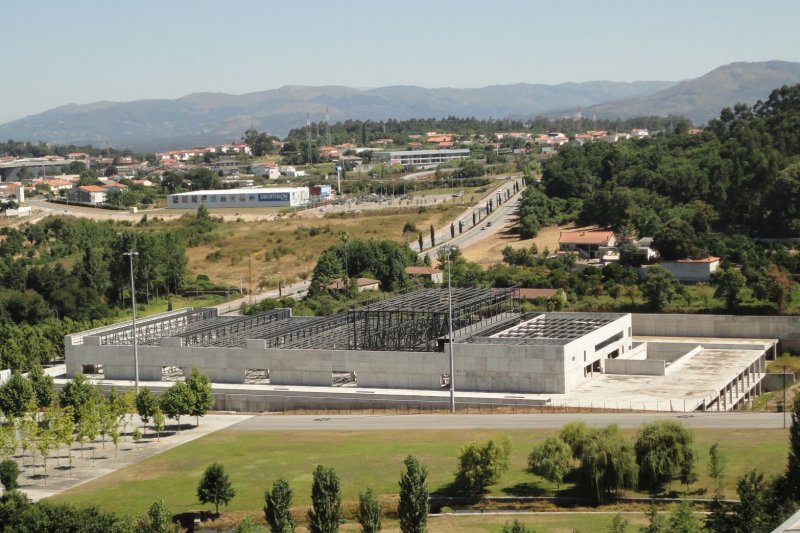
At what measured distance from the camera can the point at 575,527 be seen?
120ft

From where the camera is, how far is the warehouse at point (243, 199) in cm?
14962

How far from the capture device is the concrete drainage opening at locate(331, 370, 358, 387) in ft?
194

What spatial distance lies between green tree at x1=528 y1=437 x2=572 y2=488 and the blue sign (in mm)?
111004

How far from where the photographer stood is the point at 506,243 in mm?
111000

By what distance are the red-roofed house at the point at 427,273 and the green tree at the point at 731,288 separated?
945 inches

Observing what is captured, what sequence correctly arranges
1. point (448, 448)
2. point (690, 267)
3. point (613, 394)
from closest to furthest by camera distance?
point (448, 448) → point (613, 394) → point (690, 267)

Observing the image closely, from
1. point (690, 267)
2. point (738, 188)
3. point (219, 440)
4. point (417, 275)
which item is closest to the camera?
point (219, 440)

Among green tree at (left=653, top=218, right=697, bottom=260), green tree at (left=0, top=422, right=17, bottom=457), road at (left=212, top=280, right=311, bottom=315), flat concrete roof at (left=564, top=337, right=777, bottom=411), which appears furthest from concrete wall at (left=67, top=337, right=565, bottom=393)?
green tree at (left=653, top=218, right=697, bottom=260)

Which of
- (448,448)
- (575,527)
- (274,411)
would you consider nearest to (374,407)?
(274,411)

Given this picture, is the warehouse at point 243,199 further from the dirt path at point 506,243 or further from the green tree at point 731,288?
the green tree at point 731,288

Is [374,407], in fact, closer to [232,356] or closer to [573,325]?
[232,356]

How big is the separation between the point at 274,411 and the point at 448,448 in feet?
43.6

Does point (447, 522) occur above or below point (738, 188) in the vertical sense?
below

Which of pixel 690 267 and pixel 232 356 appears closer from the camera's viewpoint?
pixel 232 356
